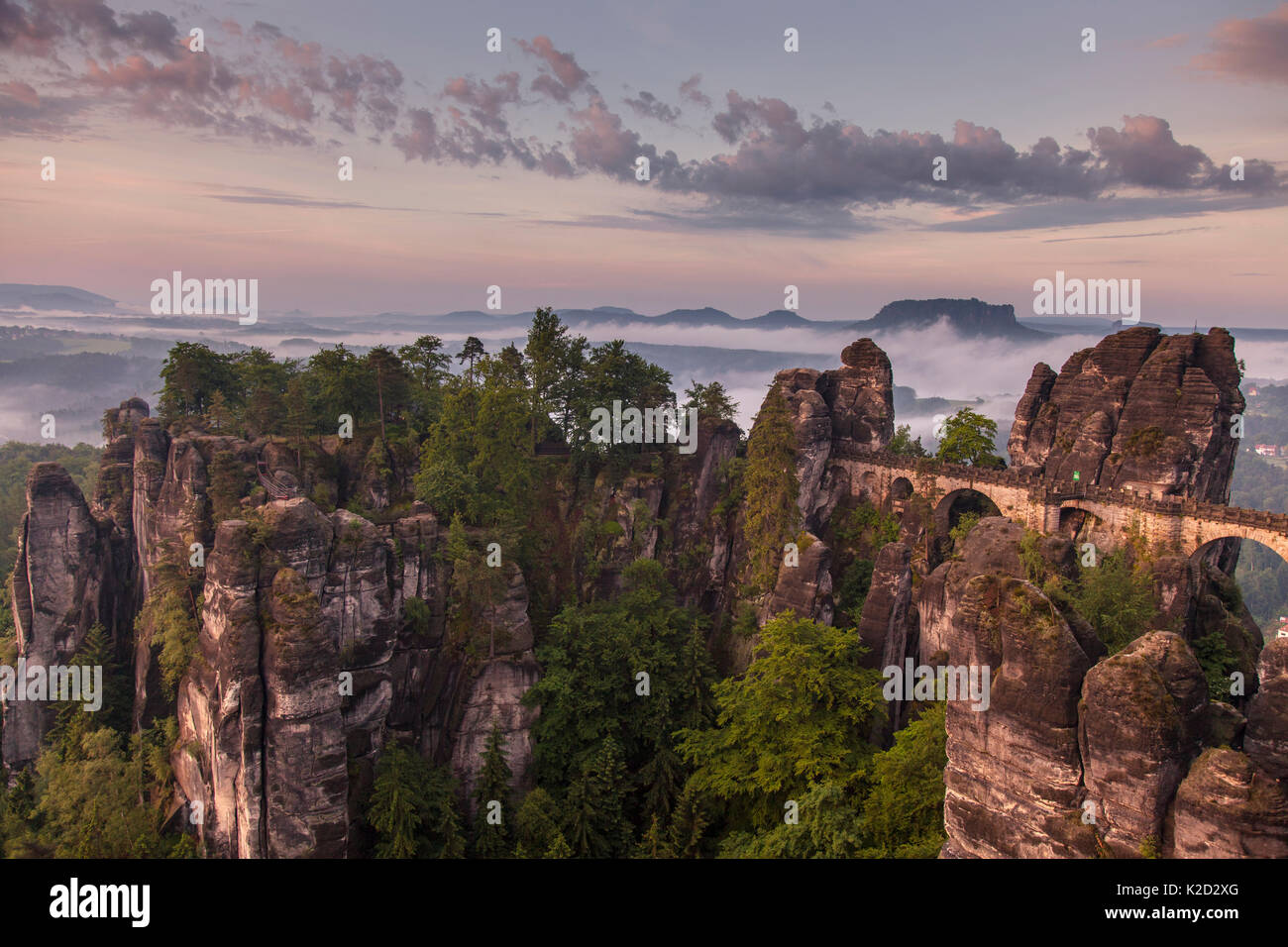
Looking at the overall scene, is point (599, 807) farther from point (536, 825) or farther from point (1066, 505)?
point (1066, 505)

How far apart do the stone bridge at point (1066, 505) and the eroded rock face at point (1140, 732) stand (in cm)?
2634

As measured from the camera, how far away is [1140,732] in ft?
52.9

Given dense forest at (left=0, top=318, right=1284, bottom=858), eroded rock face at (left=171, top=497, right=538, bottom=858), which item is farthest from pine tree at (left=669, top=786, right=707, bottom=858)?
eroded rock face at (left=171, top=497, right=538, bottom=858)

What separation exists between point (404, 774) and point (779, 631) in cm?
1683

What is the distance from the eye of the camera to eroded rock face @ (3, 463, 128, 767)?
4247cm

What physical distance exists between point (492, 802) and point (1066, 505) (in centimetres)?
3521

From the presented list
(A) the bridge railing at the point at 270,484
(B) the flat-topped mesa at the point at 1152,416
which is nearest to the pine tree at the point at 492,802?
(A) the bridge railing at the point at 270,484

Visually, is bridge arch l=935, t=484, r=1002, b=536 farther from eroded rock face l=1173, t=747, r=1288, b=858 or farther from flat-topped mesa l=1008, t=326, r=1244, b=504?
eroded rock face l=1173, t=747, r=1288, b=858

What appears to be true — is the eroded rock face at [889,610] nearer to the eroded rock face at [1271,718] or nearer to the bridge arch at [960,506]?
the bridge arch at [960,506]

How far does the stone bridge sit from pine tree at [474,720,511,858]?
96.7 ft

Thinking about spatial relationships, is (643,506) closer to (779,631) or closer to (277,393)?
(779,631)

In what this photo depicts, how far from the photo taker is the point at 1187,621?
3828 cm

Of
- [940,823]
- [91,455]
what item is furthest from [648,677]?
[91,455]
